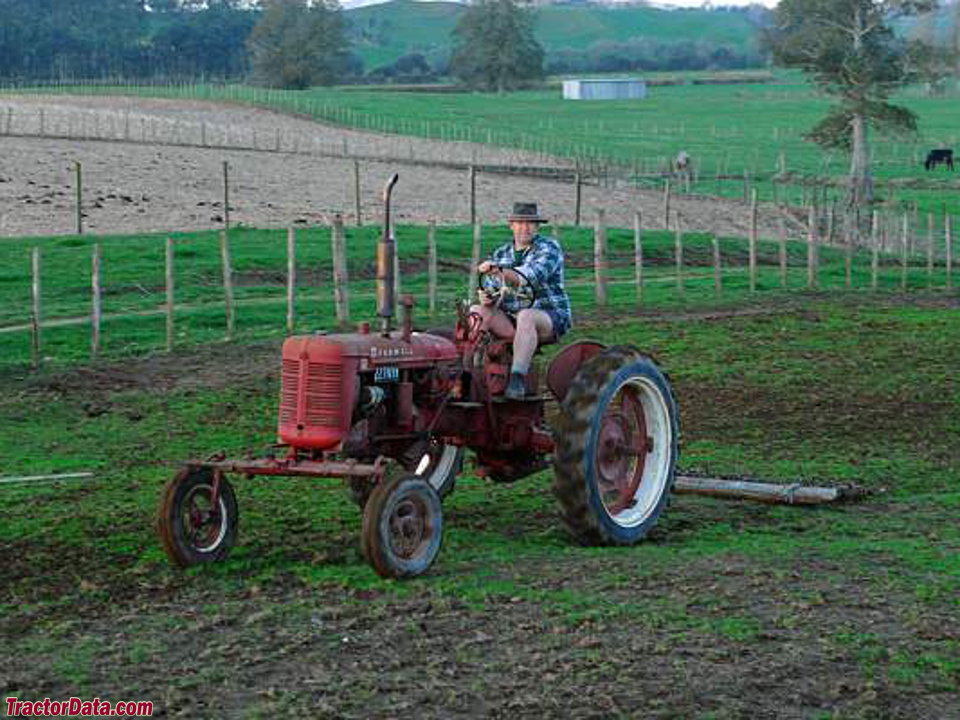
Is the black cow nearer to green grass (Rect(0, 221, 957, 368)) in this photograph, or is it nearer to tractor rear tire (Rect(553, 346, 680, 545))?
green grass (Rect(0, 221, 957, 368))

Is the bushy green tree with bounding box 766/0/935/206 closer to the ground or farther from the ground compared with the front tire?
farther from the ground

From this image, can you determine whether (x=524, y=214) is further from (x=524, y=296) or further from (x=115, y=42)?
(x=115, y=42)

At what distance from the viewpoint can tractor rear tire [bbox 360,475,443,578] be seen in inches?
373

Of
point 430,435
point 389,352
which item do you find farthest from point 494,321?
point 389,352

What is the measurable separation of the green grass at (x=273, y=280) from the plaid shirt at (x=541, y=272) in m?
10.7

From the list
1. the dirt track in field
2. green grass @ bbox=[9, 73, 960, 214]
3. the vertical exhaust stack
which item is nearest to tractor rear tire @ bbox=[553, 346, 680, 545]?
the vertical exhaust stack

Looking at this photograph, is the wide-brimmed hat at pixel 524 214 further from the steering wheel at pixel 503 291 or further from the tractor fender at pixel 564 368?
the tractor fender at pixel 564 368

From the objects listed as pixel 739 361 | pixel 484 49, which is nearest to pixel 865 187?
pixel 739 361

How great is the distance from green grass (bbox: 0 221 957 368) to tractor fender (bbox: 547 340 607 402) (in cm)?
1062

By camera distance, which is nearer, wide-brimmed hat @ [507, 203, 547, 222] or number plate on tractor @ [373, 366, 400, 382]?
number plate on tractor @ [373, 366, 400, 382]

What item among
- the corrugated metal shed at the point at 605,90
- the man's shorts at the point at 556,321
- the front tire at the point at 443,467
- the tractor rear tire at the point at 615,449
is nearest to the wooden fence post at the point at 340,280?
the front tire at the point at 443,467

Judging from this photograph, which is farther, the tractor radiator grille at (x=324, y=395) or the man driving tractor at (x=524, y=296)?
the man driving tractor at (x=524, y=296)

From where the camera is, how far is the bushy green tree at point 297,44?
388 ft
